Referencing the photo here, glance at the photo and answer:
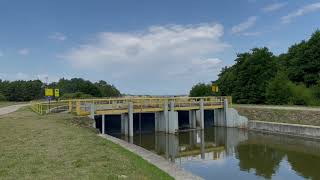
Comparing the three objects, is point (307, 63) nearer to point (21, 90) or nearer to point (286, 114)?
point (286, 114)

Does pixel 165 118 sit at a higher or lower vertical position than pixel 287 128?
higher

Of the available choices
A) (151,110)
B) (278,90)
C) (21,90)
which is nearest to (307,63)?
(278,90)

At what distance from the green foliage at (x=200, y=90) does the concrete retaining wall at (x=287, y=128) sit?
3404 centimetres

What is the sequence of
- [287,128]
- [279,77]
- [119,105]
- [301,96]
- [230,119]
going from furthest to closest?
[279,77] → [301,96] → [230,119] → [119,105] → [287,128]

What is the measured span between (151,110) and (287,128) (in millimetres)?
12049

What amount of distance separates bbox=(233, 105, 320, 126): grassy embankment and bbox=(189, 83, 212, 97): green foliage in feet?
98.8

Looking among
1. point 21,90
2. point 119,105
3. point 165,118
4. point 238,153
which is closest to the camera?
point 238,153

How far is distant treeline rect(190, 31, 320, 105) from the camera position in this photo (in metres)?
45.8

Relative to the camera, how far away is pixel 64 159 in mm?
11898

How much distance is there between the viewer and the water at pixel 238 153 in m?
17.8

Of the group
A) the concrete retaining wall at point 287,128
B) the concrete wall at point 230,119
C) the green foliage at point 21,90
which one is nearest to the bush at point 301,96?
the concrete wall at point 230,119

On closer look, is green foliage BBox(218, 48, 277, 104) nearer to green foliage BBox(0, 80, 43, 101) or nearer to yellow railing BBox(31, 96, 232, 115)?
yellow railing BBox(31, 96, 232, 115)

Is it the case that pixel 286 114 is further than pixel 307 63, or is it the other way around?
pixel 307 63

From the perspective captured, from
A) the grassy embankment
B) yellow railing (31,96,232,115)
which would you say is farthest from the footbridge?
the grassy embankment
